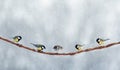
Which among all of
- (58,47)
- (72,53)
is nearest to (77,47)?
(58,47)

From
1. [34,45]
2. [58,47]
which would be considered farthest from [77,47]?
[34,45]

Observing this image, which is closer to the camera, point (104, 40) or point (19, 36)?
point (104, 40)

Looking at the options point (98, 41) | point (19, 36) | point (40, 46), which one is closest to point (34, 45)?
point (40, 46)

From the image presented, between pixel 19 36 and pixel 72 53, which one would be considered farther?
pixel 19 36

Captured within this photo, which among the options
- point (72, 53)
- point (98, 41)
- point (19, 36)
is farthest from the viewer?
point (19, 36)

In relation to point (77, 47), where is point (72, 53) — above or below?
above

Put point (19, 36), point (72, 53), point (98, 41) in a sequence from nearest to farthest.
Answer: point (72, 53), point (98, 41), point (19, 36)

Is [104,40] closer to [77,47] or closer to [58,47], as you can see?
[77,47]

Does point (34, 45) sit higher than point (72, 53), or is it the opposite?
point (72, 53)

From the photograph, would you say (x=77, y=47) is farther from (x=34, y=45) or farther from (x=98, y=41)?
(x=34, y=45)
